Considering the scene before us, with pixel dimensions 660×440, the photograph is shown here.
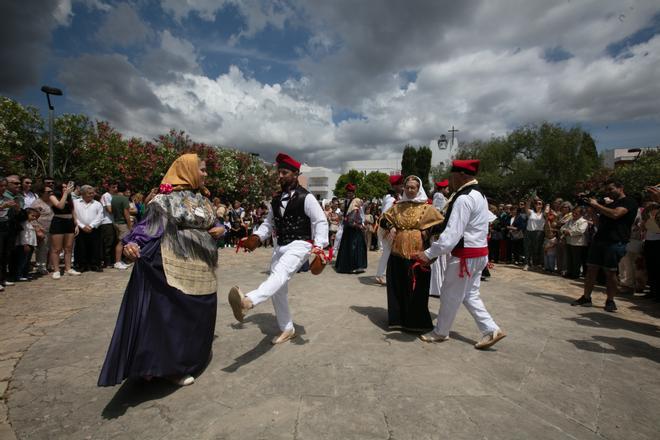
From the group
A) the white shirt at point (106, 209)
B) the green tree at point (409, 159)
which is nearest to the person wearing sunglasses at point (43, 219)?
the white shirt at point (106, 209)

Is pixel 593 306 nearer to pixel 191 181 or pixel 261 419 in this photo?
pixel 261 419

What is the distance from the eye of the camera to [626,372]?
10.5 ft

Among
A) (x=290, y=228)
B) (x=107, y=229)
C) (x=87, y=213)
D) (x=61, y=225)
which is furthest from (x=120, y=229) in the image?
(x=290, y=228)

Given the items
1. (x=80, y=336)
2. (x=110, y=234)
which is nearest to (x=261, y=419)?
(x=80, y=336)

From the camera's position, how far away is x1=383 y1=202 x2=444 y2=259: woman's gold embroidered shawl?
13.4ft

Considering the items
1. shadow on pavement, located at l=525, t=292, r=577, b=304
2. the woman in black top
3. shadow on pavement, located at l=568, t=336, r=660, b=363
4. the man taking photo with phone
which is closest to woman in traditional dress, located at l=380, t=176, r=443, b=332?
shadow on pavement, located at l=568, t=336, r=660, b=363

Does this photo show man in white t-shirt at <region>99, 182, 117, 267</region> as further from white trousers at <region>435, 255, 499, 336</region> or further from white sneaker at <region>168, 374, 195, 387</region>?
white trousers at <region>435, 255, 499, 336</region>

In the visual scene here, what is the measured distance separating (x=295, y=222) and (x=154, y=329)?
163 centimetres

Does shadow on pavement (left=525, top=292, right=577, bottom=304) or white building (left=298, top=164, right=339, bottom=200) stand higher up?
white building (left=298, top=164, right=339, bottom=200)

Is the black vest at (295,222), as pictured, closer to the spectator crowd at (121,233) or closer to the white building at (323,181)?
the spectator crowd at (121,233)

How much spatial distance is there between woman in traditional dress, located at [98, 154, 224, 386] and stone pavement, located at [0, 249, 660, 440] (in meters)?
0.28

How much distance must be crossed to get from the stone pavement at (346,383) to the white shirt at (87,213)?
283cm

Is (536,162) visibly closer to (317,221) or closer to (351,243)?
(351,243)

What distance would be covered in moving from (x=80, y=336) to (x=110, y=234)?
5094mm
